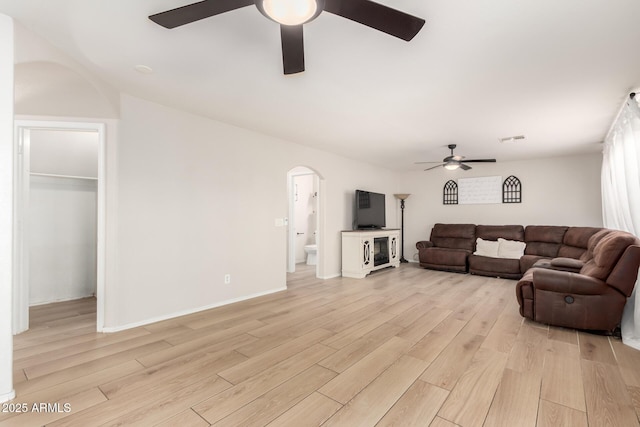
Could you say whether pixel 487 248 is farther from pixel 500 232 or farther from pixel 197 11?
pixel 197 11

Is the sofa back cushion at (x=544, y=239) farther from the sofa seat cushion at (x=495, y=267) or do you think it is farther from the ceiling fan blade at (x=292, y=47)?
the ceiling fan blade at (x=292, y=47)

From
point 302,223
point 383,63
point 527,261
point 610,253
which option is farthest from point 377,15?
point 302,223

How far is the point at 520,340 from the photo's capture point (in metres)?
2.63

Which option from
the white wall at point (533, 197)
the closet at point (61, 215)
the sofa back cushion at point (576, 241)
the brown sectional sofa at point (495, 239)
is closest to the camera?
the closet at point (61, 215)

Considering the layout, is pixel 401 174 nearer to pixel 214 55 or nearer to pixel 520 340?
pixel 520 340

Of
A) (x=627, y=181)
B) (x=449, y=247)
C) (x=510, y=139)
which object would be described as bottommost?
(x=449, y=247)

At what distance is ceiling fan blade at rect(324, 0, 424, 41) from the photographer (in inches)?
48.7

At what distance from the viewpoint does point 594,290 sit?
2.73 meters

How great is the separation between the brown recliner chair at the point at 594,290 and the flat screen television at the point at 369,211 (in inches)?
127

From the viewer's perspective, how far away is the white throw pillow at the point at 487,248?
5.71 metres

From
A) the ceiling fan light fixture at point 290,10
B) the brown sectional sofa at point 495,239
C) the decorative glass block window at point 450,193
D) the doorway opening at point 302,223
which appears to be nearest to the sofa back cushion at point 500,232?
the brown sectional sofa at point 495,239

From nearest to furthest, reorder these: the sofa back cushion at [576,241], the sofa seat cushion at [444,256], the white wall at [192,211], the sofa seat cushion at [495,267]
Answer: the white wall at [192,211] → the sofa back cushion at [576,241] → the sofa seat cushion at [495,267] → the sofa seat cushion at [444,256]

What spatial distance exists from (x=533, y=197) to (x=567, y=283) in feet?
12.6

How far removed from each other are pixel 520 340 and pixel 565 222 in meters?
4.39
